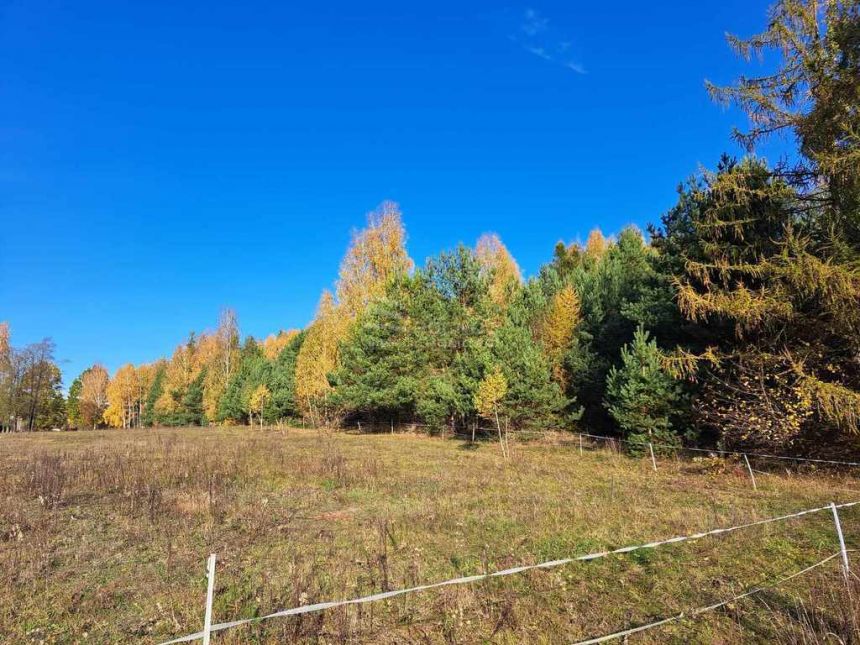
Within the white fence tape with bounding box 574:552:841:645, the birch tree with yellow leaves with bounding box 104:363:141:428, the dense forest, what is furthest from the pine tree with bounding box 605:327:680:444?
the birch tree with yellow leaves with bounding box 104:363:141:428

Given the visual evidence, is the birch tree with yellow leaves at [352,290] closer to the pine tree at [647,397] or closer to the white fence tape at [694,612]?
the pine tree at [647,397]

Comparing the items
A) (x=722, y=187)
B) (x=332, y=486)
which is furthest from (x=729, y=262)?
(x=332, y=486)

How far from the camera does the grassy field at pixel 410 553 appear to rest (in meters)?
5.00

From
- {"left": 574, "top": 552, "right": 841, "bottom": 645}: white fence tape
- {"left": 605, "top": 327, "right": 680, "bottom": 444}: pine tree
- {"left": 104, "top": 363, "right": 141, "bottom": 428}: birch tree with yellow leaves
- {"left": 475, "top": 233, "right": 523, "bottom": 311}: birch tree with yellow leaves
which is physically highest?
{"left": 475, "top": 233, "right": 523, "bottom": 311}: birch tree with yellow leaves

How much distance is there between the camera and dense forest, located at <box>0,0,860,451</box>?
37.8 feet

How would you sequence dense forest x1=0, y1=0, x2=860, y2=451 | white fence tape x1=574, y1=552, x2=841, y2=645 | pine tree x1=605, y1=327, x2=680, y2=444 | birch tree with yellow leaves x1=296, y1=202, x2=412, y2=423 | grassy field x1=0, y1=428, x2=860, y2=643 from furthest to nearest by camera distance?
birch tree with yellow leaves x1=296, y1=202, x2=412, y2=423 → pine tree x1=605, y1=327, x2=680, y2=444 → dense forest x1=0, y1=0, x2=860, y2=451 → grassy field x1=0, y1=428, x2=860, y2=643 → white fence tape x1=574, y1=552, x2=841, y2=645

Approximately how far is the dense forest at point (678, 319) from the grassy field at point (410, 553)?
3.05 m

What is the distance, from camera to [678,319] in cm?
1820

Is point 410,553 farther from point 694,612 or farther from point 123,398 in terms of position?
point 123,398

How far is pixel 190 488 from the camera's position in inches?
485

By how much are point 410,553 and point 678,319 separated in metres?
15.5

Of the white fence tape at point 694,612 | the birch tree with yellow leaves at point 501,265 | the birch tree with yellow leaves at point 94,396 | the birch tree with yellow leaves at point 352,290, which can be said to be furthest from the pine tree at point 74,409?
the white fence tape at point 694,612

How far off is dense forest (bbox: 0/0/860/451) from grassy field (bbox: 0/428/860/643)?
3049 millimetres

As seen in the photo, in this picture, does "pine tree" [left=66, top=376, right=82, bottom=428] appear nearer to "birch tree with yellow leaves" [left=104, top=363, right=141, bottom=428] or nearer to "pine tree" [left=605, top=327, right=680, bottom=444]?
"birch tree with yellow leaves" [left=104, top=363, right=141, bottom=428]
